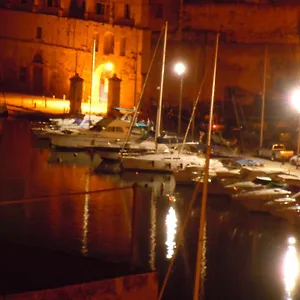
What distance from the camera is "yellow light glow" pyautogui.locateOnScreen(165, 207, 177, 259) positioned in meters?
15.1

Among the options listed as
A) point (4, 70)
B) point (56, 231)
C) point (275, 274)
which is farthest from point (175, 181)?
point (4, 70)

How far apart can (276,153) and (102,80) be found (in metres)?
18.0

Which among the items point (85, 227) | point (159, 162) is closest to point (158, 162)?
point (159, 162)

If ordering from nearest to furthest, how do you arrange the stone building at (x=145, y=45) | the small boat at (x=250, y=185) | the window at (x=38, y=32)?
the small boat at (x=250, y=185) → the stone building at (x=145, y=45) → the window at (x=38, y=32)

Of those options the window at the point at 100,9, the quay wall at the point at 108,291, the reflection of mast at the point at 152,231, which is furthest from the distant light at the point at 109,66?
the quay wall at the point at 108,291

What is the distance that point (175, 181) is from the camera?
2456 cm

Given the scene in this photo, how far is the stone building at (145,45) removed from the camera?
142 feet

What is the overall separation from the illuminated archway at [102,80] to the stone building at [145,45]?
7 centimetres

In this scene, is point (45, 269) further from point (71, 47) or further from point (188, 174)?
point (71, 47)

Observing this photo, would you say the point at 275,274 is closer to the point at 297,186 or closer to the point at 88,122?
the point at 297,186

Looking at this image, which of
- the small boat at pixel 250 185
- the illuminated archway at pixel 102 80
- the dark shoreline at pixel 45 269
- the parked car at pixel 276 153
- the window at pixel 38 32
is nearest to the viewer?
the dark shoreline at pixel 45 269

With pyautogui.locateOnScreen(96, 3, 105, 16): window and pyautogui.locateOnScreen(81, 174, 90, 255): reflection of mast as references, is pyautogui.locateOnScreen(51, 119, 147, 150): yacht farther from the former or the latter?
pyautogui.locateOnScreen(96, 3, 105, 16): window

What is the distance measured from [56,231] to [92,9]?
32.3m

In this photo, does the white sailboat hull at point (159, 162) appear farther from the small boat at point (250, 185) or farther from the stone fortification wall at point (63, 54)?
the stone fortification wall at point (63, 54)
